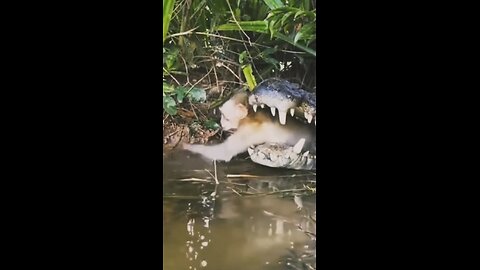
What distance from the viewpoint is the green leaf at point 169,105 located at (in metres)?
1.83

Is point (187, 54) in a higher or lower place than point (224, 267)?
higher

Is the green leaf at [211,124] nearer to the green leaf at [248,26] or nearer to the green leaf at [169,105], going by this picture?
the green leaf at [169,105]

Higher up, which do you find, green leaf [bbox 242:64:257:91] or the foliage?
the foliage

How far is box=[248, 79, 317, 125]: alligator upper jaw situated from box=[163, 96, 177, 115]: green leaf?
27 centimetres

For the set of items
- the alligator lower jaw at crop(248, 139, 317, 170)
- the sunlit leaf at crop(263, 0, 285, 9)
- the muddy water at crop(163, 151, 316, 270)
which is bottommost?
the muddy water at crop(163, 151, 316, 270)

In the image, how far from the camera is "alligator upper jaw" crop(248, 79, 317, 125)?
1.88 m

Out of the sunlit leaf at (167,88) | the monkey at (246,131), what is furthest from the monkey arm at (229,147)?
the sunlit leaf at (167,88)

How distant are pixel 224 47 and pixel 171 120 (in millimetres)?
312

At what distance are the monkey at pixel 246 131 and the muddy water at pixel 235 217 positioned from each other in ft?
0.14

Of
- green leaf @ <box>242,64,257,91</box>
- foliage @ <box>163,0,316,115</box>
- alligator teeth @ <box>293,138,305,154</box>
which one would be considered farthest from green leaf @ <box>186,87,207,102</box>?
alligator teeth @ <box>293,138,305,154</box>

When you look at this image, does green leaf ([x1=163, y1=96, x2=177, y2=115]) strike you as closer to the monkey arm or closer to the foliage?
the foliage

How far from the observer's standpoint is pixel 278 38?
1880 millimetres
